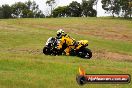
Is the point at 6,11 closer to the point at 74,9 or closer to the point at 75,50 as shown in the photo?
the point at 74,9

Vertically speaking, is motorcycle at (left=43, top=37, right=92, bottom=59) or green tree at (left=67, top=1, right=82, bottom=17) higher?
motorcycle at (left=43, top=37, right=92, bottom=59)

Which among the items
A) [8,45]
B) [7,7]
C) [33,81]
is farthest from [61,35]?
[7,7]

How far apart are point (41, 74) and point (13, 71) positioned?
1181 millimetres

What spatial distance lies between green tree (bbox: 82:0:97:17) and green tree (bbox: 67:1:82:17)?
1.36 meters

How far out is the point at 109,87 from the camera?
1328 cm

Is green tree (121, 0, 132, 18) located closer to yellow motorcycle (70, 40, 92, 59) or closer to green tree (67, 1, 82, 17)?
green tree (67, 1, 82, 17)

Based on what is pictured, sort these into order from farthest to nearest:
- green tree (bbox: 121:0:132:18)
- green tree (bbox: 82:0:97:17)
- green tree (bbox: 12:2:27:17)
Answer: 1. green tree (bbox: 12:2:27:17)
2. green tree (bbox: 82:0:97:17)
3. green tree (bbox: 121:0:132:18)

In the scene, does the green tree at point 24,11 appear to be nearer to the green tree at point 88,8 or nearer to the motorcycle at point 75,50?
the green tree at point 88,8

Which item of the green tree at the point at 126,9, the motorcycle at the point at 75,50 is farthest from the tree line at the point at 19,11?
the motorcycle at the point at 75,50

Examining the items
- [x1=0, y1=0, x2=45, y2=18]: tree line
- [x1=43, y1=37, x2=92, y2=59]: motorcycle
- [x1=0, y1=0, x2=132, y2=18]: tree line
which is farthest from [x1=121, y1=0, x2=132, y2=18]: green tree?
[x1=43, y1=37, x2=92, y2=59]: motorcycle

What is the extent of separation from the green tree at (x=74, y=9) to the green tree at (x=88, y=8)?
1357 millimetres

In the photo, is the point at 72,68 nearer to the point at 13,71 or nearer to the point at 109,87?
the point at 13,71

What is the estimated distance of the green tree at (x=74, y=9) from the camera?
115562 millimetres

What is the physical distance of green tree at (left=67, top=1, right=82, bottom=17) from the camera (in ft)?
379
